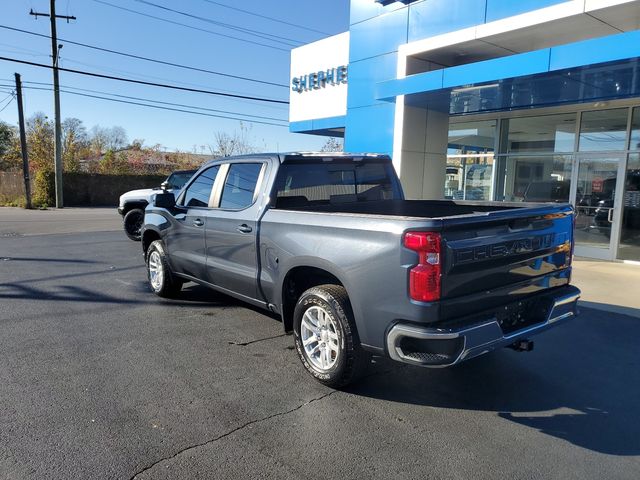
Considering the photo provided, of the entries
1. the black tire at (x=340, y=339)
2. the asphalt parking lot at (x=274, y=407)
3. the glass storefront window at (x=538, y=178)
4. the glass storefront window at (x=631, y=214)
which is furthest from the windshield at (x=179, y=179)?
the glass storefront window at (x=631, y=214)

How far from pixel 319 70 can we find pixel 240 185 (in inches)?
472

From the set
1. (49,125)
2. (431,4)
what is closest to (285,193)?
(431,4)

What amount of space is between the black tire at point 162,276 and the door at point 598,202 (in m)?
8.97

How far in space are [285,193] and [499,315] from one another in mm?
2268

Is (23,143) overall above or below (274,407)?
above

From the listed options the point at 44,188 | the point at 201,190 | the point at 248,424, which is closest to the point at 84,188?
the point at 44,188

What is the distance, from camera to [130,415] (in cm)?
343

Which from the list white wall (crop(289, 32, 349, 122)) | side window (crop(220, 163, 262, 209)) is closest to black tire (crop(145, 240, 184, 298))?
side window (crop(220, 163, 262, 209))

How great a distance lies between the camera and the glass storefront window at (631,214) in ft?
33.1

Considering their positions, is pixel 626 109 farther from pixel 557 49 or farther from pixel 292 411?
pixel 292 411

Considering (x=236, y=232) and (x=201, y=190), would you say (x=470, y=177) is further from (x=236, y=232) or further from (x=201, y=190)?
(x=236, y=232)

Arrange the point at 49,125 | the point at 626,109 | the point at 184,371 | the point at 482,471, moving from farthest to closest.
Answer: the point at 49,125 < the point at 626,109 < the point at 184,371 < the point at 482,471

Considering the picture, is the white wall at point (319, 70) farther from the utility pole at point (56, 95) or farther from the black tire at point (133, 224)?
the utility pole at point (56, 95)

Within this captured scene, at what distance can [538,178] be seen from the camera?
11.9 meters
